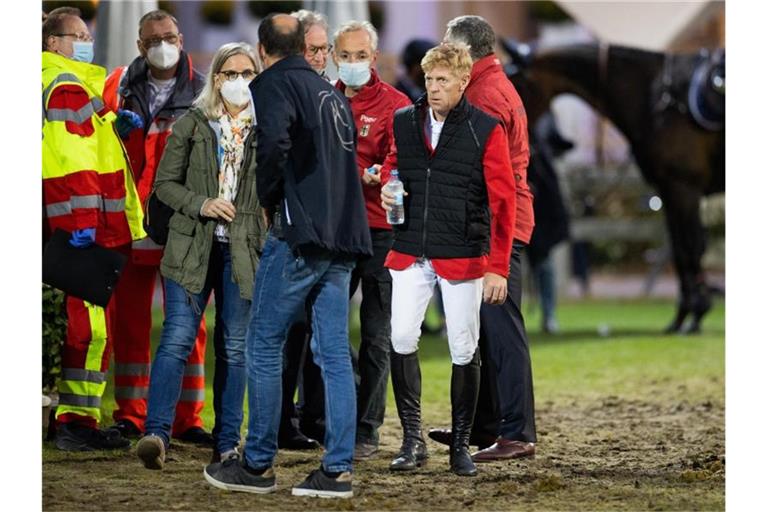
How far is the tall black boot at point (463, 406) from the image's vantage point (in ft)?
18.4

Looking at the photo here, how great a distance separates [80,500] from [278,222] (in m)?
1.17

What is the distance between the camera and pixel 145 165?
20.9 feet

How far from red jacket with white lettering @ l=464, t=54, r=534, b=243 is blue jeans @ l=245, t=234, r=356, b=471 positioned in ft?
3.32

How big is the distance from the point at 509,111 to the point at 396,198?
2.43ft

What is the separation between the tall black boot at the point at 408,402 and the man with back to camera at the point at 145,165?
95 centimetres

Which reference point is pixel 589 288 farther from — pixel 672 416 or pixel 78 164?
pixel 78 164

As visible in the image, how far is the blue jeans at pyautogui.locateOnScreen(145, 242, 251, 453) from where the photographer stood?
5.57 metres

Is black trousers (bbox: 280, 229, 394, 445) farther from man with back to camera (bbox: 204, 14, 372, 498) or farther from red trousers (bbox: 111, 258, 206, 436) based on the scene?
man with back to camera (bbox: 204, 14, 372, 498)

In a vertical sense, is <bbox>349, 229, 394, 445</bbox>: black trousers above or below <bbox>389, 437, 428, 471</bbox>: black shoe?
above

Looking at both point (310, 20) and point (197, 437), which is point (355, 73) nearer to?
point (310, 20)

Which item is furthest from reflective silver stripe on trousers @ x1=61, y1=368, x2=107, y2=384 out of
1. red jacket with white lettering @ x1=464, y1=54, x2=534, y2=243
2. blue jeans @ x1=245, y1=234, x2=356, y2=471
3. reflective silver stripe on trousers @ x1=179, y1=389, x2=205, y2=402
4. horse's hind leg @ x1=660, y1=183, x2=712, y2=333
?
horse's hind leg @ x1=660, y1=183, x2=712, y2=333

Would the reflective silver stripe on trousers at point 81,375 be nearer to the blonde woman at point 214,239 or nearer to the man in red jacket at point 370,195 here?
the blonde woman at point 214,239

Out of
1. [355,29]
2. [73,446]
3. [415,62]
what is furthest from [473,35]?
[415,62]

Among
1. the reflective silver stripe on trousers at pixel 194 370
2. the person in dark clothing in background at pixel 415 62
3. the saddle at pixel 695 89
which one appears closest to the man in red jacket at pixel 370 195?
the reflective silver stripe on trousers at pixel 194 370
